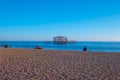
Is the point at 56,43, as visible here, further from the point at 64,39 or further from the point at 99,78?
the point at 99,78

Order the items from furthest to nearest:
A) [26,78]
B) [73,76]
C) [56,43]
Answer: [56,43], [73,76], [26,78]

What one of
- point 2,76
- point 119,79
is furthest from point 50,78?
point 119,79

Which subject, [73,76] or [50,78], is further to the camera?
[73,76]

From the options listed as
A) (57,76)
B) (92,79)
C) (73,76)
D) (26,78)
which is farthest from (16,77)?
(92,79)

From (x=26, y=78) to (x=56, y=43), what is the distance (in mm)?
70965

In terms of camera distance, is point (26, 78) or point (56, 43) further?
point (56, 43)

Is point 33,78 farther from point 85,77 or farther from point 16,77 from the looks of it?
point 85,77

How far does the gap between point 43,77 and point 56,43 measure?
70707mm

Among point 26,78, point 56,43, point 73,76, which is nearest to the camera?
→ point 26,78

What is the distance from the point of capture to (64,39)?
79625 mm

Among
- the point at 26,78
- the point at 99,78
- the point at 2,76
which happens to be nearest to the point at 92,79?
Result: the point at 99,78

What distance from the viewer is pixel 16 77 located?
26.3ft

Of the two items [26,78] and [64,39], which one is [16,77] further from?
[64,39]

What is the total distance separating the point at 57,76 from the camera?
27.3 ft
